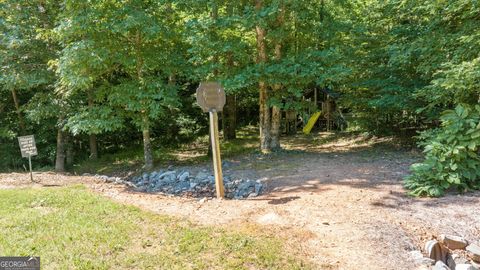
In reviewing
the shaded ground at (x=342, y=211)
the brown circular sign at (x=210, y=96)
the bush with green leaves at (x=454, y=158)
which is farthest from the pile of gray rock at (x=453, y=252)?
the brown circular sign at (x=210, y=96)

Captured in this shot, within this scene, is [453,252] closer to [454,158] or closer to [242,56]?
[454,158]

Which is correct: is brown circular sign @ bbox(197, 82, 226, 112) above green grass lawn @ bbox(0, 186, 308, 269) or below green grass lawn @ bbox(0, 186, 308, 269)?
above

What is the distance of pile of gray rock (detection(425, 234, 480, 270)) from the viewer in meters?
3.49

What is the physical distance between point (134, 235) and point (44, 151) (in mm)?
9726

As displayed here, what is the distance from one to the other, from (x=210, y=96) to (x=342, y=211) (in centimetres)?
248

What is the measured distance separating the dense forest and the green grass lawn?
10.1 feet

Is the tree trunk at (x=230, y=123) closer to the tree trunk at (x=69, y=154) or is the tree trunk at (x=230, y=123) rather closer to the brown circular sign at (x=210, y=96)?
the tree trunk at (x=69, y=154)

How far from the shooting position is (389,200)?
4.84 metres

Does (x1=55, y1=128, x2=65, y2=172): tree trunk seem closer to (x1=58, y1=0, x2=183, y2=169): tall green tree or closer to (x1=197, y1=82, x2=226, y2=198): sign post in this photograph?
(x1=58, y1=0, x2=183, y2=169): tall green tree

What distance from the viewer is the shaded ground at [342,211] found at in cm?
345

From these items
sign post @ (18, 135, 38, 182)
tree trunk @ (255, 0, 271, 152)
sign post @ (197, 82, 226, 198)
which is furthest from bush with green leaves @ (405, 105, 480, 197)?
sign post @ (18, 135, 38, 182)

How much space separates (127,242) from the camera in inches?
138

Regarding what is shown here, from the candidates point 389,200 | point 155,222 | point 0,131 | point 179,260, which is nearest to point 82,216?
point 155,222

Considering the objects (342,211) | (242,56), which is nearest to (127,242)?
(342,211)
